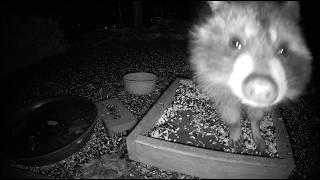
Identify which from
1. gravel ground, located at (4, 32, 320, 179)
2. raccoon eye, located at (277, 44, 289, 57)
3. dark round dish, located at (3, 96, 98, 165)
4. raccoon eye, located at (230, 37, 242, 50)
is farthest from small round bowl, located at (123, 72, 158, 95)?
raccoon eye, located at (277, 44, 289, 57)

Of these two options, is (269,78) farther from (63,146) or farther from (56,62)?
(56,62)

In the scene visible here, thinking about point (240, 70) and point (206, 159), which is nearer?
point (240, 70)

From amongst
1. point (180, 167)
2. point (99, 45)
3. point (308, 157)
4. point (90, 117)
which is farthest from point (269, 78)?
point (99, 45)

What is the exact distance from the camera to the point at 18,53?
6273 millimetres

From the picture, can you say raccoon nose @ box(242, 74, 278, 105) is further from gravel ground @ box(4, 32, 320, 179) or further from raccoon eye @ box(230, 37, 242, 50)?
gravel ground @ box(4, 32, 320, 179)

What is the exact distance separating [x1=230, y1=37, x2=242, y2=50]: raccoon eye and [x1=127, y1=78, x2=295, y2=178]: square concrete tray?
1.32 m

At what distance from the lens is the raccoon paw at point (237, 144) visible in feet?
9.98

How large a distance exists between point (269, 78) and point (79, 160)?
287 cm

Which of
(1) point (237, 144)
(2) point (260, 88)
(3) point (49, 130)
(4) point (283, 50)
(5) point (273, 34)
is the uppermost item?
(5) point (273, 34)

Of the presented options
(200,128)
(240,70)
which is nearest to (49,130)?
(200,128)

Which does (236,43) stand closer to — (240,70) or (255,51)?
(255,51)

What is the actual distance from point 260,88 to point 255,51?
429 millimetres

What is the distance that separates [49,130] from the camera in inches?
135

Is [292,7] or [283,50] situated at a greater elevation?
[292,7]
